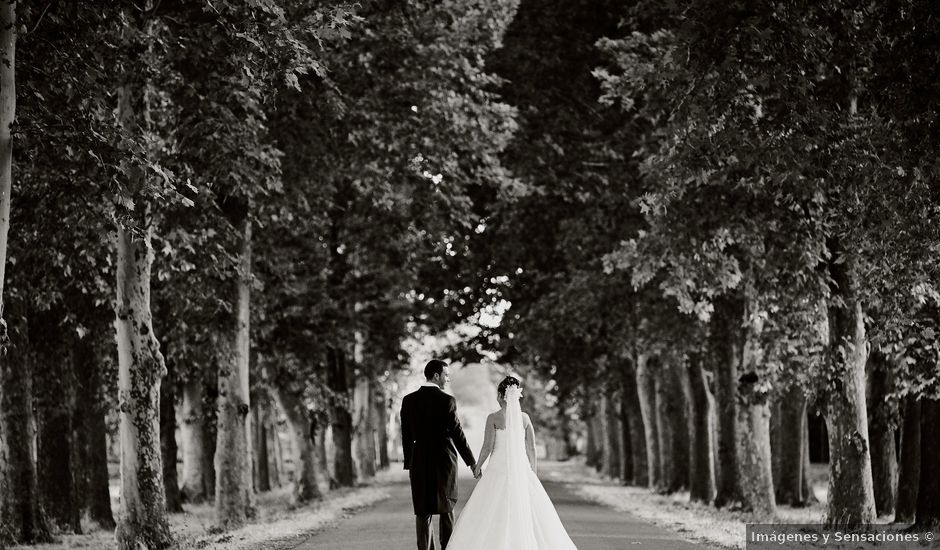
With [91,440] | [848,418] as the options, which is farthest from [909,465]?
[91,440]

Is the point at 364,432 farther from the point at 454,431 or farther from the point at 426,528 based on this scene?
the point at 454,431

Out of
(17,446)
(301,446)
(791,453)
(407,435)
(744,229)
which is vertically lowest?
(791,453)

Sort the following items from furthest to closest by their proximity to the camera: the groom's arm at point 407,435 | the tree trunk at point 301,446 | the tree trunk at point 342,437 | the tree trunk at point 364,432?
the tree trunk at point 364,432, the tree trunk at point 342,437, the tree trunk at point 301,446, the groom's arm at point 407,435

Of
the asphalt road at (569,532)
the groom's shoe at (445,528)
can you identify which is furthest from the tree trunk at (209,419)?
the groom's shoe at (445,528)

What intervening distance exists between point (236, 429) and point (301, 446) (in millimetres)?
10932

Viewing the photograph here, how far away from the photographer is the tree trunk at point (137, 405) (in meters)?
15.8

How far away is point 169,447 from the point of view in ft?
97.7

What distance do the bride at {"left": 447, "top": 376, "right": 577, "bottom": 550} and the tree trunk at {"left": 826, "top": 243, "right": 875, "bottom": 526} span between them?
7.51 m

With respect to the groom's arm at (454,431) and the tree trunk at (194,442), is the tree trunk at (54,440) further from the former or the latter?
the groom's arm at (454,431)

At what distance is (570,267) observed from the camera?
28953mm

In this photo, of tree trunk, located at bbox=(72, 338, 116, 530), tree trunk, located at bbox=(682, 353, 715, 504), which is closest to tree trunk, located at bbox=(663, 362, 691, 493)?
tree trunk, located at bbox=(682, 353, 715, 504)

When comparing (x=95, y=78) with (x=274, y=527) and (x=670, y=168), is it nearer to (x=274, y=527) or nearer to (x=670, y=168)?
(x=670, y=168)

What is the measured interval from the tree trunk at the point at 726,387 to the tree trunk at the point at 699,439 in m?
2.11

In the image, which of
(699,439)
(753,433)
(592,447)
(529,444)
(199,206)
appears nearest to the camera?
(529,444)
